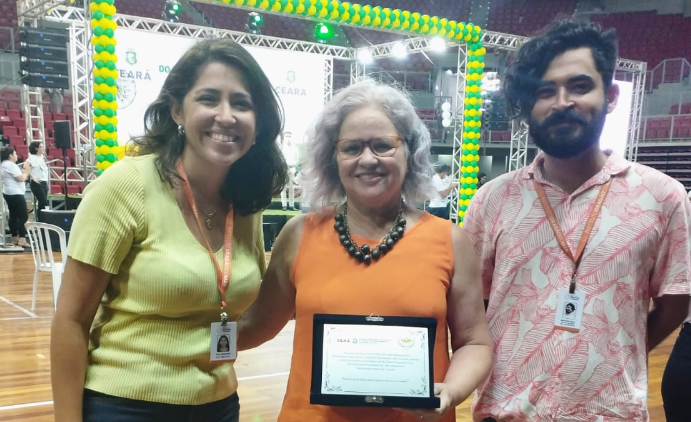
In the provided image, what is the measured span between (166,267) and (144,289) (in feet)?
0.23

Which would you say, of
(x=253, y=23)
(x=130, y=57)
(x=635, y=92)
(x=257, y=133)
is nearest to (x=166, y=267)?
(x=257, y=133)

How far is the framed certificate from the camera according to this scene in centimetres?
117

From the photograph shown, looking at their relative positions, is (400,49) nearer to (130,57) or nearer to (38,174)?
(130,57)

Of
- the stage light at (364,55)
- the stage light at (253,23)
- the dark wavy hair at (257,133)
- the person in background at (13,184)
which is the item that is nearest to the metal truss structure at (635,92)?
the stage light at (364,55)

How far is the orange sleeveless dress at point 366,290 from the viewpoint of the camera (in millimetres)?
1299

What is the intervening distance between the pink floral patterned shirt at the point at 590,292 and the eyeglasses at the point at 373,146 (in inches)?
14.1

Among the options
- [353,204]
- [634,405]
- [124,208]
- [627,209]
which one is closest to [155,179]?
[124,208]

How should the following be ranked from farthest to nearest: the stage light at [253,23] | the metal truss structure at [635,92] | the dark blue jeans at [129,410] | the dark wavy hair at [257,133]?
the stage light at [253,23] → the metal truss structure at [635,92] → the dark wavy hair at [257,133] → the dark blue jeans at [129,410]

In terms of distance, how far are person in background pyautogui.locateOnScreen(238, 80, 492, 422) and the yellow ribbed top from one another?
0.23m

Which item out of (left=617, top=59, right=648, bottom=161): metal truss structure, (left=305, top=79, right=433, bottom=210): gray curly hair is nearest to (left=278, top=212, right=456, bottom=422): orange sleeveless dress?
(left=305, top=79, right=433, bottom=210): gray curly hair

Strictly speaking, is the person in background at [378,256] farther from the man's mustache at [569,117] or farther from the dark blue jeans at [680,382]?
the dark blue jeans at [680,382]

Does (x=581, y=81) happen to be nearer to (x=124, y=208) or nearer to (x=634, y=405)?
(x=634, y=405)

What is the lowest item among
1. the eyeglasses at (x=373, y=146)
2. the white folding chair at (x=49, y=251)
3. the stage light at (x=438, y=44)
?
the white folding chair at (x=49, y=251)

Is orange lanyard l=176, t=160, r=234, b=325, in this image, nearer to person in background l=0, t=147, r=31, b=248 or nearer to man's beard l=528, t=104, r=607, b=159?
man's beard l=528, t=104, r=607, b=159
